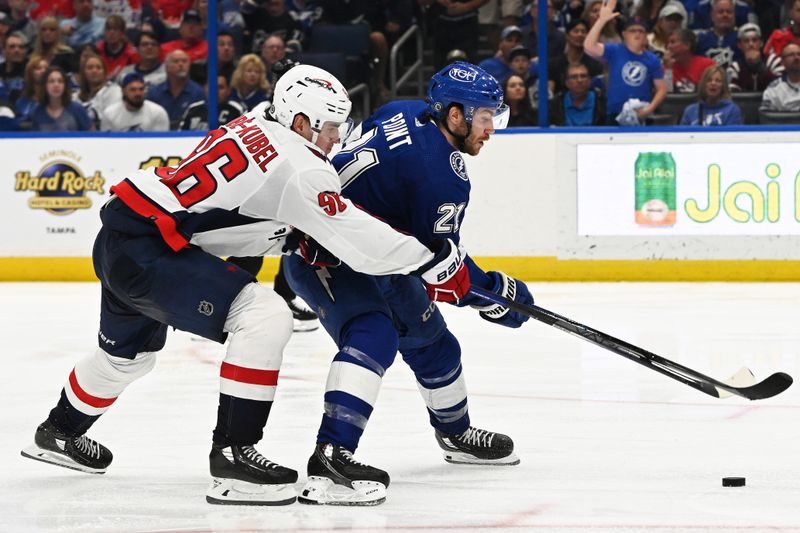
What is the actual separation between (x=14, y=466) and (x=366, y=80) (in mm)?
5793

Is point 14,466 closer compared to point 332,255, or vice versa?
point 332,255

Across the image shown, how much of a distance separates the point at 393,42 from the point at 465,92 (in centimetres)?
593

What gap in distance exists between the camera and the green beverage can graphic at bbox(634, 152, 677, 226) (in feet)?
26.7

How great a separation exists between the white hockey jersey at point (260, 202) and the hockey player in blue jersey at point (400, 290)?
0.54 feet

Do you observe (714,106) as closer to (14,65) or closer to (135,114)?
(135,114)

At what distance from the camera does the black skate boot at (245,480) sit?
314cm

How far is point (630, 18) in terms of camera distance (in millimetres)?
8477

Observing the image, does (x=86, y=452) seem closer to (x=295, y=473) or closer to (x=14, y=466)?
(x=14, y=466)

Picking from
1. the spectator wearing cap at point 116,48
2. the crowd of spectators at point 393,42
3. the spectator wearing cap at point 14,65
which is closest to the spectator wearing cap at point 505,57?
the crowd of spectators at point 393,42

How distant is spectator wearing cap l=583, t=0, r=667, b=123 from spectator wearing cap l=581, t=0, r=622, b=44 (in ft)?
0.19

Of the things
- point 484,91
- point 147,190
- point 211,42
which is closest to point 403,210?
point 484,91

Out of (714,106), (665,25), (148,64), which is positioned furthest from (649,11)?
(148,64)

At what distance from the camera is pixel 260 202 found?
310cm

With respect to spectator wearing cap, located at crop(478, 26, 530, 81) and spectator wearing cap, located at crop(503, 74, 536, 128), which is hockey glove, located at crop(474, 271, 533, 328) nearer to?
spectator wearing cap, located at crop(503, 74, 536, 128)
